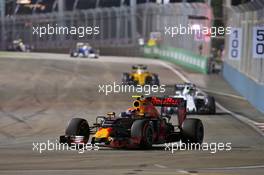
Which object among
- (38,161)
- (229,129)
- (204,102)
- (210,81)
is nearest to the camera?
(38,161)

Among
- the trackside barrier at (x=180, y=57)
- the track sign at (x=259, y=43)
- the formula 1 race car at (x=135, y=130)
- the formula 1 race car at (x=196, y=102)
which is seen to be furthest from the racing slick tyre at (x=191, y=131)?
the trackside barrier at (x=180, y=57)

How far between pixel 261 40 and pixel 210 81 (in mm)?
20240

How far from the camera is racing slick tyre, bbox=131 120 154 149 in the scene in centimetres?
1819

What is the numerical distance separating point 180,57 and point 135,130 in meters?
48.6

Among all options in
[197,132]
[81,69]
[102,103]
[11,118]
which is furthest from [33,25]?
[197,132]

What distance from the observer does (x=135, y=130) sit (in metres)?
18.2

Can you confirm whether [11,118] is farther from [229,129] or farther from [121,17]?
Result: [121,17]

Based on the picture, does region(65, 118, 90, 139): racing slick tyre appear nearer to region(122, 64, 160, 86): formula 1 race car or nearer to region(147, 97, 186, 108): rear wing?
region(147, 97, 186, 108): rear wing

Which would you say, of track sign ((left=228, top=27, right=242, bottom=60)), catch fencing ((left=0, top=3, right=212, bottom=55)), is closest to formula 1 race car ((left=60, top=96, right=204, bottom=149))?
track sign ((left=228, top=27, right=242, bottom=60))

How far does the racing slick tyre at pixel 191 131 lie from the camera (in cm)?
1944

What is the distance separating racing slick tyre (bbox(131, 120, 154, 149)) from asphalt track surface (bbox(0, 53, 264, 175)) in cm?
31

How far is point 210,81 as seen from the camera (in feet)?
168

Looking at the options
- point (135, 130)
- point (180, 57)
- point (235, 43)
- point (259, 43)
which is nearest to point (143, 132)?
point (135, 130)

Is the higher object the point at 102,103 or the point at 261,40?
the point at 261,40
